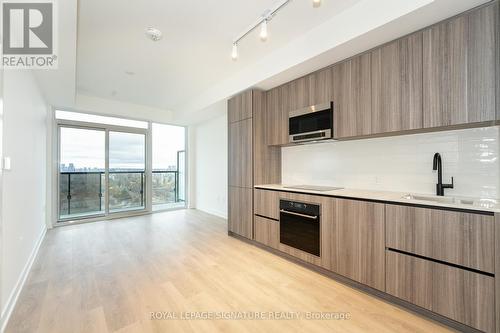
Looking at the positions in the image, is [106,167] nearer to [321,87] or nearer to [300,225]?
[300,225]

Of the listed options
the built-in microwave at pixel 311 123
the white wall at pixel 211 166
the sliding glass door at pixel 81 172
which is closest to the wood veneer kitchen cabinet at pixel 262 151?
the built-in microwave at pixel 311 123

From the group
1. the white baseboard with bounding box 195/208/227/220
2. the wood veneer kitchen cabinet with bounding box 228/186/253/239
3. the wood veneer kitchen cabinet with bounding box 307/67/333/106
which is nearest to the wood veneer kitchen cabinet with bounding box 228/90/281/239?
the wood veneer kitchen cabinet with bounding box 228/186/253/239

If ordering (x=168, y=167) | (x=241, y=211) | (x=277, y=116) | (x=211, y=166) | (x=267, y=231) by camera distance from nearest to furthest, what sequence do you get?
(x=267, y=231) → (x=277, y=116) → (x=241, y=211) → (x=211, y=166) → (x=168, y=167)

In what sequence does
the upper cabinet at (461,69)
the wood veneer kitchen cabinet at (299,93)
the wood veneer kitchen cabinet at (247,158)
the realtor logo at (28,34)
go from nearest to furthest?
the upper cabinet at (461,69) → the realtor logo at (28,34) → the wood veneer kitchen cabinet at (299,93) → the wood veneer kitchen cabinet at (247,158)

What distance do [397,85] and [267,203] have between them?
6.89ft

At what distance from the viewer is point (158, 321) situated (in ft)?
5.64

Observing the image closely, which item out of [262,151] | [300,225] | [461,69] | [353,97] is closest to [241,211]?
[262,151]

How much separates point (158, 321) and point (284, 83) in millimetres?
3222

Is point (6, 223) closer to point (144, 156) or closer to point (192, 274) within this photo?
point (192, 274)

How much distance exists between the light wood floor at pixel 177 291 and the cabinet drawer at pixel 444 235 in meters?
0.57

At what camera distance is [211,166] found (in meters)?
5.80

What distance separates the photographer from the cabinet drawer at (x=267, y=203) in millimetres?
3049

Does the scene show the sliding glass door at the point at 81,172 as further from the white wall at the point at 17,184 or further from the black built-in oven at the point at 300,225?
the black built-in oven at the point at 300,225

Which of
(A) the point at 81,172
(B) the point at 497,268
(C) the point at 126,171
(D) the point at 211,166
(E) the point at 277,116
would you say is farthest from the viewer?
(D) the point at 211,166
